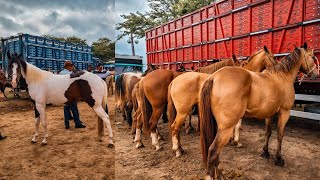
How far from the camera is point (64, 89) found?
3727 millimetres

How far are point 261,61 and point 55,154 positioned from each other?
3.29 metres

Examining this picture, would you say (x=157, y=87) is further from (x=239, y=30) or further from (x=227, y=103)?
(x=239, y=30)

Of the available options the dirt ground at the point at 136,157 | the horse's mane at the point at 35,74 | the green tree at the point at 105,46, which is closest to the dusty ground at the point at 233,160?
the dirt ground at the point at 136,157

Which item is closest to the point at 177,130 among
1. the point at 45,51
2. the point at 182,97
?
the point at 182,97

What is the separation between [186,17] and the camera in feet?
20.6

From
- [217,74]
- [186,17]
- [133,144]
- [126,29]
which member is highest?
[126,29]

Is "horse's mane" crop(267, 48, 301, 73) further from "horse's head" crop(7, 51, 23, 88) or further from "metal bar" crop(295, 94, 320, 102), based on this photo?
"horse's head" crop(7, 51, 23, 88)

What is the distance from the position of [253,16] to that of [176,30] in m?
2.62

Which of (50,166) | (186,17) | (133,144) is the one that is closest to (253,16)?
(186,17)

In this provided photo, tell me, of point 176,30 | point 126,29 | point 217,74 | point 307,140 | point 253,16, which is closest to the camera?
point 217,74

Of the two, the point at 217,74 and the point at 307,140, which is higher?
the point at 217,74

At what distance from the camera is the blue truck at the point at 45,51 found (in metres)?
3.39

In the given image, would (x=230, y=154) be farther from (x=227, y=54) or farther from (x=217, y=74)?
(x=227, y=54)

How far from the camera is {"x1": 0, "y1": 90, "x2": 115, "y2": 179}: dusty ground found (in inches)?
100
